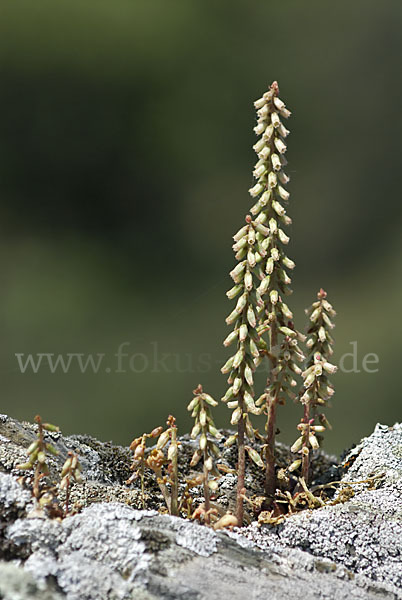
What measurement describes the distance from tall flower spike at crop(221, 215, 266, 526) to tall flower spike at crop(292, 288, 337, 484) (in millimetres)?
143

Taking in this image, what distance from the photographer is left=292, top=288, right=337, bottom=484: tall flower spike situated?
121 centimetres

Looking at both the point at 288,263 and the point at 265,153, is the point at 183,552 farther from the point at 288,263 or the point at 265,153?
the point at 265,153

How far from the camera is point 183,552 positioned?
0.94 m

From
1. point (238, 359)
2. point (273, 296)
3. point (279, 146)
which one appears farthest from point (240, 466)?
point (279, 146)

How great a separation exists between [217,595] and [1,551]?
318 millimetres

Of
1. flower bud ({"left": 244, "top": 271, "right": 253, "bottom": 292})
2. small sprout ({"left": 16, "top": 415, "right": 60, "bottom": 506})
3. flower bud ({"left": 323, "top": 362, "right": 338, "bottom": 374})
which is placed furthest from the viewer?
flower bud ({"left": 323, "top": 362, "right": 338, "bottom": 374})

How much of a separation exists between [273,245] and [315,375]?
0.26 m

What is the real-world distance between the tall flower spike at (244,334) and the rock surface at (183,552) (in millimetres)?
150

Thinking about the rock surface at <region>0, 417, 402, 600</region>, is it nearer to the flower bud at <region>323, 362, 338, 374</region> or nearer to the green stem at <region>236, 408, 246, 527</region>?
the green stem at <region>236, 408, 246, 527</region>

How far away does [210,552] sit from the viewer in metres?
0.96

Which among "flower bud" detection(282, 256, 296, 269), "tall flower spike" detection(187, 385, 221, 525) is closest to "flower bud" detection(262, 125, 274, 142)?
"flower bud" detection(282, 256, 296, 269)

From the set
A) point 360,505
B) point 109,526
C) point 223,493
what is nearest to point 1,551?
point 109,526

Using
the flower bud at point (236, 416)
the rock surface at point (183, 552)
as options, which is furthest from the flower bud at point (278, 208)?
the rock surface at point (183, 552)

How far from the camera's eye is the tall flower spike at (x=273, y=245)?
1163 millimetres
